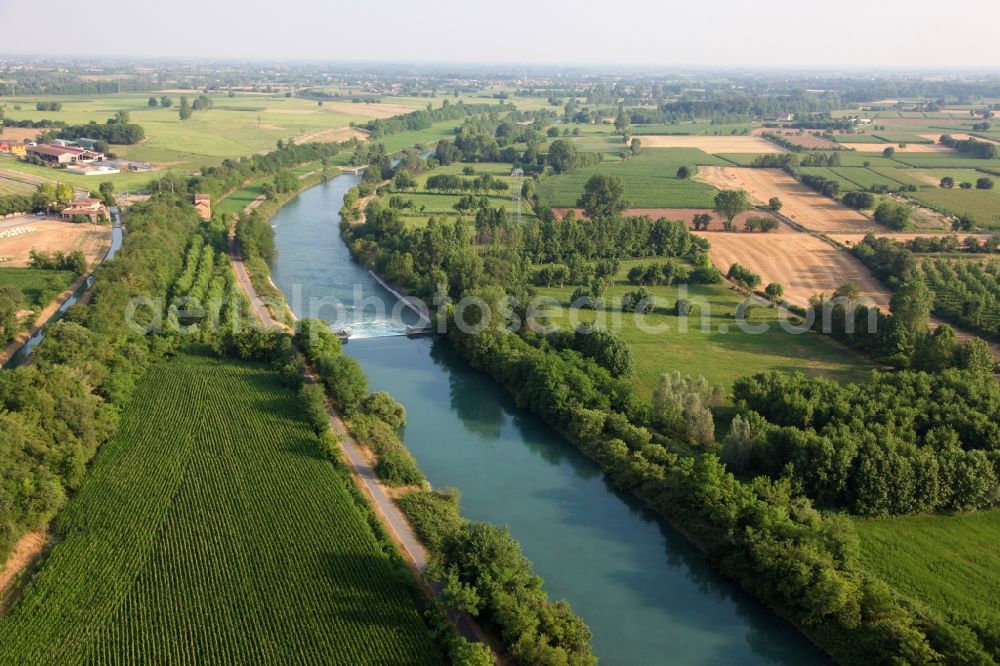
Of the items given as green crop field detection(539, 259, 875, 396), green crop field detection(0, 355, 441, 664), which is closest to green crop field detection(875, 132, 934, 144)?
green crop field detection(539, 259, 875, 396)

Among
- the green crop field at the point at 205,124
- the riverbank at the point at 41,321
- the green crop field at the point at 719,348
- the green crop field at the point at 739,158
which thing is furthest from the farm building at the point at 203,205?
the green crop field at the point at 739,158

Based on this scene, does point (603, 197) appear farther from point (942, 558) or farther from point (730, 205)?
point (942, 558)

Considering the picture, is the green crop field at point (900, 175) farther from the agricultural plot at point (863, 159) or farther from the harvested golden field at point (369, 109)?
the harvested golden field at point (369, 109)

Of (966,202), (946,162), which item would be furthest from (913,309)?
(946,162)

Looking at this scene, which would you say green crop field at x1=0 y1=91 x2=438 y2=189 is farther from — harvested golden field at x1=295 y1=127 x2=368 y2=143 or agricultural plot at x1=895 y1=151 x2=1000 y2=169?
agricultural plot at x1=895 y1=151 x2=1000 y2=169

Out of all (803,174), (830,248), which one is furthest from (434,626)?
(803,174)

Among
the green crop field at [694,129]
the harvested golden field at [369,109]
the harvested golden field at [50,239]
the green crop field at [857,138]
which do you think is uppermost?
the harvested golden field at [369,109]
